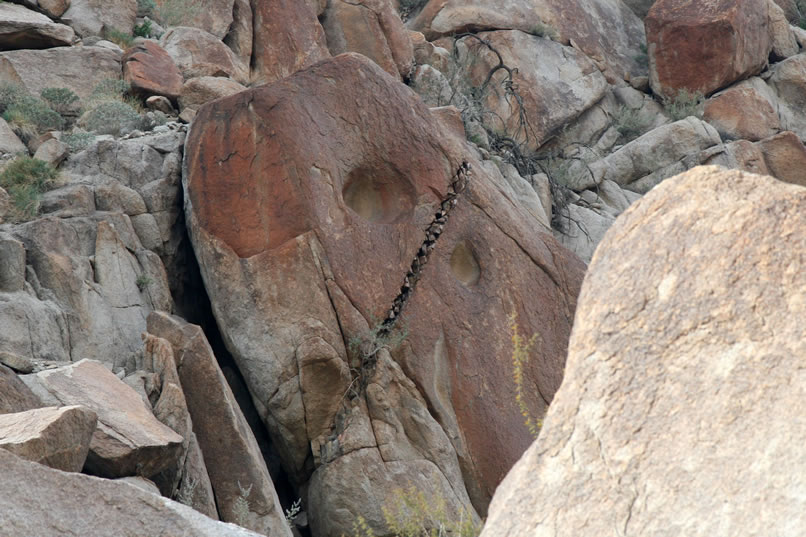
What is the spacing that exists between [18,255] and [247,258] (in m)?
1.82

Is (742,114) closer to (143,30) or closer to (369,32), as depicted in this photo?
(369,32)

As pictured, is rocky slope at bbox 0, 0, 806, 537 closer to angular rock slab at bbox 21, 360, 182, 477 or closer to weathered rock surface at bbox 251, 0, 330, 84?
angular rock slab at bbox 21, 360, 182, 477

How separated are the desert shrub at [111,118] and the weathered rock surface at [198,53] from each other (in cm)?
215

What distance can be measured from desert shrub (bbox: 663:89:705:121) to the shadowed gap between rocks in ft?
34.7

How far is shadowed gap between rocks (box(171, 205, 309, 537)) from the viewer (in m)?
8.62

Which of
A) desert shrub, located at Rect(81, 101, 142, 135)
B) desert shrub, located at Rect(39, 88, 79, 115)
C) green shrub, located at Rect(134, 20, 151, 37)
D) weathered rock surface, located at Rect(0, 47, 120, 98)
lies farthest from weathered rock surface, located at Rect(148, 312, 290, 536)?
green shrub, located at Rect(134, 20, 151, 37)

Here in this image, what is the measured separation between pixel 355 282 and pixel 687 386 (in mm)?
5963

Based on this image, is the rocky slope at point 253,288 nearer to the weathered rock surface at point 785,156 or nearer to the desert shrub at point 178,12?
the desert shrub at point 178,12

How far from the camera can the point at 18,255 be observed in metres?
7.51

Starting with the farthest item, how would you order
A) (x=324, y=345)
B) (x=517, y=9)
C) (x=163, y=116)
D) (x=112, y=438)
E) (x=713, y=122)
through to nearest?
(x=517, y=9)
(x=713, y=122)
(x=163, y=116)
(x=324, y=345)
(x=112, y=438)

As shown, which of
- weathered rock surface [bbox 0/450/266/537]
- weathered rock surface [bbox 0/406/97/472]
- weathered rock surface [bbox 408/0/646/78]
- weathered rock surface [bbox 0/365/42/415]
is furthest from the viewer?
weathered rock surface [bbox 408/0/646/78]

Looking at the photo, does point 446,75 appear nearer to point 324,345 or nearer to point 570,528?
point 324,345

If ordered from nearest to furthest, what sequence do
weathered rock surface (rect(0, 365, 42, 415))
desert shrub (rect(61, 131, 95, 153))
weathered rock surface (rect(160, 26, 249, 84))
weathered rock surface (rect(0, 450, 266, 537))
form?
weathered rock surface (rect(0, 450, 266, 537)) → weathered rock surface (rect(0, 365, 42, 415)) → desert shrub (rect(61, 131, 95, 153)) → weathered rock surface (rect(160, 26, 249, 84))

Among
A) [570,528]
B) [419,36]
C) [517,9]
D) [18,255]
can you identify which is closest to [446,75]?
[419,36]
